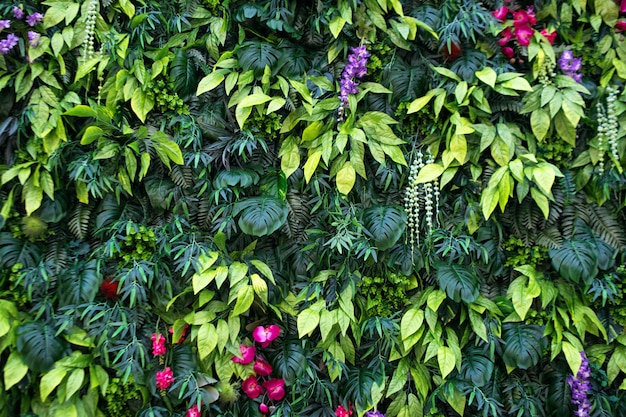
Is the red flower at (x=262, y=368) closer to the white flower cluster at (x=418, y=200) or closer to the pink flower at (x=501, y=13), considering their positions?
the white flower cluster at (x=418, y=200)

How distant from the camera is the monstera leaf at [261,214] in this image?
209 centimetres

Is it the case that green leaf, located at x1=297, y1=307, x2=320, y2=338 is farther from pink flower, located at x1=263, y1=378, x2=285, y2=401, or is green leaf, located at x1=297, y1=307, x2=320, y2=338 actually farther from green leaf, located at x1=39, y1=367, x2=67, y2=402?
green leaf, located at x1=39, y1=367, x2=67, y2=402

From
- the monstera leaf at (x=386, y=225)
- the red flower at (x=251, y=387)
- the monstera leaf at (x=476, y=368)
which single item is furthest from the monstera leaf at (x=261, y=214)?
the monstera leaf at (x=476, y=368)

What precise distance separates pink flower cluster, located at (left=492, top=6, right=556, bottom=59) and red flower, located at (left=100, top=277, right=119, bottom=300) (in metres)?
1.90

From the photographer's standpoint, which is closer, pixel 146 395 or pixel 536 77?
pixel 146 395

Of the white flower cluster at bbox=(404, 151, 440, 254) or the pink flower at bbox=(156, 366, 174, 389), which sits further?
the white flower cluster at bbox=(404, 151, 440, 254)

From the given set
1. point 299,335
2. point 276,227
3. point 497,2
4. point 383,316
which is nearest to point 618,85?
point 497,2

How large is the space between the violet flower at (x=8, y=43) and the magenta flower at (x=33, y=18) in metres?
0.09

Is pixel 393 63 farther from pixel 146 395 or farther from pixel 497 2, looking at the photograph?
pixel 146 395

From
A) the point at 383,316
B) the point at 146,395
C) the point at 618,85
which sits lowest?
the point at 146,395

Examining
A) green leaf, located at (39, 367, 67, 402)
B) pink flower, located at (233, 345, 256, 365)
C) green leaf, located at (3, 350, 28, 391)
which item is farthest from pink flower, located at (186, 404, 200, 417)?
green leaf, located at (3, 350, 28, 391)

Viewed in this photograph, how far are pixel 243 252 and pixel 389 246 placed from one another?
24.0 inches

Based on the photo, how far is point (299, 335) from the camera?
2.09 metres

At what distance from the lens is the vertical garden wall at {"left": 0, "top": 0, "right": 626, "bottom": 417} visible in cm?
211
